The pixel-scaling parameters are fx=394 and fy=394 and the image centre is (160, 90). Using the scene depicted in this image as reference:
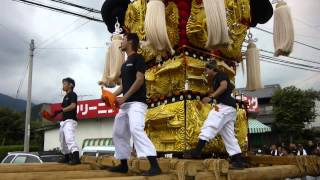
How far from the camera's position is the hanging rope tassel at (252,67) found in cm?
614

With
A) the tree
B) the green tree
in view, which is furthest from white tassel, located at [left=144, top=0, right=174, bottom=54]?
the green tree

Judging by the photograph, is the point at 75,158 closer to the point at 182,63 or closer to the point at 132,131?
the point at 132,131

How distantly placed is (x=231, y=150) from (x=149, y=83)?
1.87 metres

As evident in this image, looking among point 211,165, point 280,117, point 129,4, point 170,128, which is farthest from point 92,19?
point 280,117

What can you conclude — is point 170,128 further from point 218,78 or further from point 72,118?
point 72,118

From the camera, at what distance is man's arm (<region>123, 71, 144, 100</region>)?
13.2 ft

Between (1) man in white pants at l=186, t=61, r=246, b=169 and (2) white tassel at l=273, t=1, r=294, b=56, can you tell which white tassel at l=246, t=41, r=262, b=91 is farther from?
(1) man in white pants at l=186, t=61, r=246, b=169

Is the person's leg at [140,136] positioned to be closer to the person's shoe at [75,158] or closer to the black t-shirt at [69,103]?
the person's shoe at [75,158]

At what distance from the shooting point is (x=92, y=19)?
11195 mm

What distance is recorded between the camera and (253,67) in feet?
20.4

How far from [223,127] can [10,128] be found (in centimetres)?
3810

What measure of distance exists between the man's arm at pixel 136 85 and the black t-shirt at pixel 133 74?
66mm

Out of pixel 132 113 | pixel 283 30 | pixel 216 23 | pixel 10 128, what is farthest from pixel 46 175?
pixel 10 128

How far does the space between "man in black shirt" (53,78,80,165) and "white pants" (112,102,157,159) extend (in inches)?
51.5
